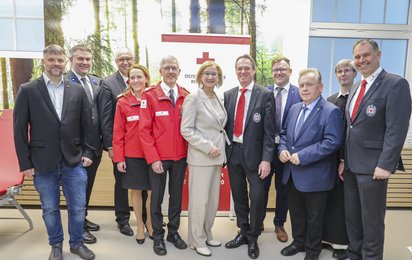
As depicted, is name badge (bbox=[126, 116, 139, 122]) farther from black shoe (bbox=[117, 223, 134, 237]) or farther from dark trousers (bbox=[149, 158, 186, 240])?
black shoe (bbox=[117, 223, 134, 237])

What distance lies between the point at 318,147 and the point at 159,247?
141 centimetres

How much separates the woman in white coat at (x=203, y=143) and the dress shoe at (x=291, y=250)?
60cm

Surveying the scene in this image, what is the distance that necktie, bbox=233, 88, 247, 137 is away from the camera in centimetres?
238

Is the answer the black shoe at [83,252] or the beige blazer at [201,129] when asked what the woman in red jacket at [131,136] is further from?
the black shoe at [83,252]

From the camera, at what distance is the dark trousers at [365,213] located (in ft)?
6.63

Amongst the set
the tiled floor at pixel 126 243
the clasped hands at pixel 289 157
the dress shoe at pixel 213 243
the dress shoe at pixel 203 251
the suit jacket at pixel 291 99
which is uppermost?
the suit jacket at pixel 291 99

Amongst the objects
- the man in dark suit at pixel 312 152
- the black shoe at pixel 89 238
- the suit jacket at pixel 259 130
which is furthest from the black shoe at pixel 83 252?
the man in dark suit at pixel 312 152

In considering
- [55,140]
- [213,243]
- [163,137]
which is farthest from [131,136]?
[213,243]

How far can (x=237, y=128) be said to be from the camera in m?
2.39

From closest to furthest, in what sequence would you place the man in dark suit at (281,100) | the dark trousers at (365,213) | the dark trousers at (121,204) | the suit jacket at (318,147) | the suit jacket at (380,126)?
the suit jacket at (380,126), the dark trousers at (365,213), the suit jacket at (318,147), the man in dark suit at (281,100), the dark trousers at (121,204)

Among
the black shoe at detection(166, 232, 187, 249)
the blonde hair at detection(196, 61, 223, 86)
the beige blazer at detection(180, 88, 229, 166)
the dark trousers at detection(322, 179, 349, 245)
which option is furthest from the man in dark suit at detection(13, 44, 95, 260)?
the dark trousers at detection(322, 179, 349, 245)

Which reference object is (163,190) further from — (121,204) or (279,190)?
(279,190)

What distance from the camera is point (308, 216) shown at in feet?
7.67

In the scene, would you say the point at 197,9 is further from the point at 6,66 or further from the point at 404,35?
the point at 404,35
